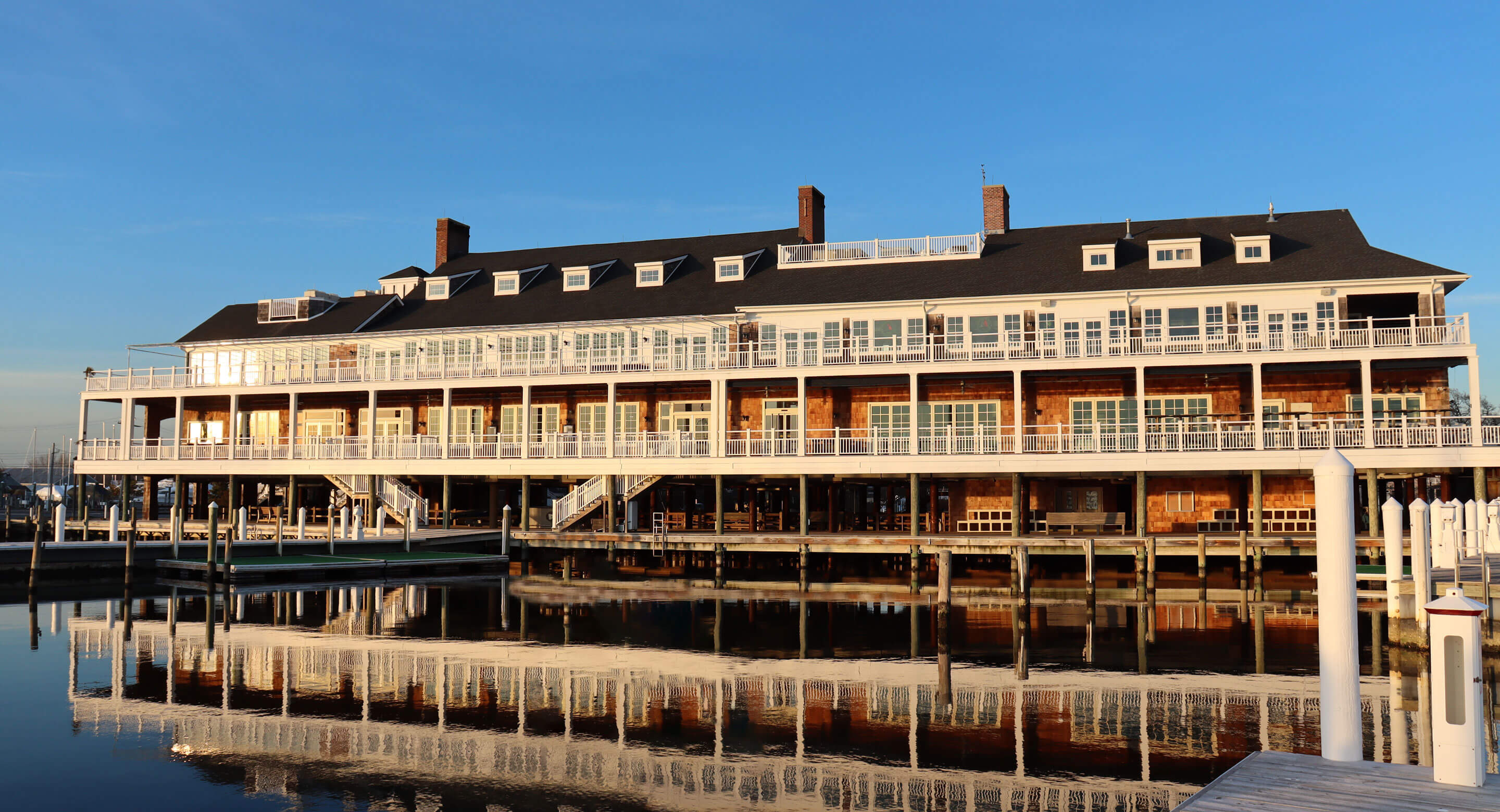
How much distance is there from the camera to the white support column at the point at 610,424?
3562 cm

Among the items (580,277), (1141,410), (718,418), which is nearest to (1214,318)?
(1141,410)

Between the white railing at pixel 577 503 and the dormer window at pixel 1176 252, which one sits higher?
the dormer window at pixel 1176 252

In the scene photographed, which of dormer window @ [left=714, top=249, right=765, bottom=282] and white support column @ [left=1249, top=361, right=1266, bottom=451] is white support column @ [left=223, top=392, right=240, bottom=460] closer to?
dormer window @ [left=714, top=249, right=765, bottom=282]

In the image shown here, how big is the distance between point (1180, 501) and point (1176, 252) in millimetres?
7956

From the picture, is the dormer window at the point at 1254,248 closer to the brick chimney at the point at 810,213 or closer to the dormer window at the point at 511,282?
the brick chimney at the point at 810,213

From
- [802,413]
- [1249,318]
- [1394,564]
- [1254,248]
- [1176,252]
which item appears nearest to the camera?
[1394,564]

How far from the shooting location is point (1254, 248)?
1357 inches

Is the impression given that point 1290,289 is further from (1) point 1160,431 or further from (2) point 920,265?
(2) point 920,265

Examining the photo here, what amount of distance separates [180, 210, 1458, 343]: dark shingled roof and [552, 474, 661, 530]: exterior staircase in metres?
6.42

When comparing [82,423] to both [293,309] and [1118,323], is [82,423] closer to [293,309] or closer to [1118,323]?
[293,309]

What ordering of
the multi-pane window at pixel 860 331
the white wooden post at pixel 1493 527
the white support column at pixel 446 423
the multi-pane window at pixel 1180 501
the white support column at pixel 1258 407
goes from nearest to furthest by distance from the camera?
the white wooden post at pixel 1493 527
the white support column at pixel 1258 407
the multi-pane window at pixel 1180 501
the multi-pane window at pixel 860 331
the white support column at pixel 446 423

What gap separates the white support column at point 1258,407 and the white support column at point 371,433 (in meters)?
25.8

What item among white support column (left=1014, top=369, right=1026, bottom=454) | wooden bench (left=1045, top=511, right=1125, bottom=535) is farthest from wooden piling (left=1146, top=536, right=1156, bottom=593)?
white support column (left=1014, top=369, right=1026, bottom=454)

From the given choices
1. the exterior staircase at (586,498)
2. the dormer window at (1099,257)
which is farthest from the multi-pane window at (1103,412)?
the exterior staircase at (586,498)
